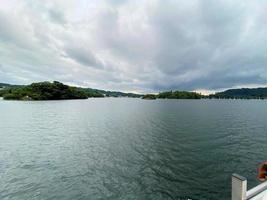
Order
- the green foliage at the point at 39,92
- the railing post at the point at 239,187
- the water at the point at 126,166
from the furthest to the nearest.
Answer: the green foliage at the point at 39,92 → the water at the point at 126,166 → the railing post at the point at 239,187

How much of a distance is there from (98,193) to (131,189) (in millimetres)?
2048

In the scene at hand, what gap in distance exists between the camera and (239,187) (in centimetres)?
550

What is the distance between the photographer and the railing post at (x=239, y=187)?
5.39 m

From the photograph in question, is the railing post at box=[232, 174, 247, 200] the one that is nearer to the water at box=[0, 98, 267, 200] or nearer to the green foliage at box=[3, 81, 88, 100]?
the water at box=[0, 98, 267, 200]

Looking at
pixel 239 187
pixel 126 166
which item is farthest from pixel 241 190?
pixel 126 166

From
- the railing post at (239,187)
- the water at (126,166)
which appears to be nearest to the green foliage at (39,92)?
the water at (126,166)

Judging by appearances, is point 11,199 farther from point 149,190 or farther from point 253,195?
point 253,195

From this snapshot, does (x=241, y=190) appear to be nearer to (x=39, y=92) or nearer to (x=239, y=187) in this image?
(x=239, y=187)

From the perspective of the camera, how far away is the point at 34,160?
50.8 feet

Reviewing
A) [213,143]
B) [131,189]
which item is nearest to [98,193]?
[131,189]

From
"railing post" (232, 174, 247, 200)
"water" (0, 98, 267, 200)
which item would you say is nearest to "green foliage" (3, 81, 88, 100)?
"water" (0, 98, 267, 200)

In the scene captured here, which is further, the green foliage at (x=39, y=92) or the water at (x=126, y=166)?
the green foliage at (x=39, y=92)

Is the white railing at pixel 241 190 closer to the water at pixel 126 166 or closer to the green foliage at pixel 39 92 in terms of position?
the water at pixel 126 166

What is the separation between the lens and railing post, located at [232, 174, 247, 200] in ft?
17.7
